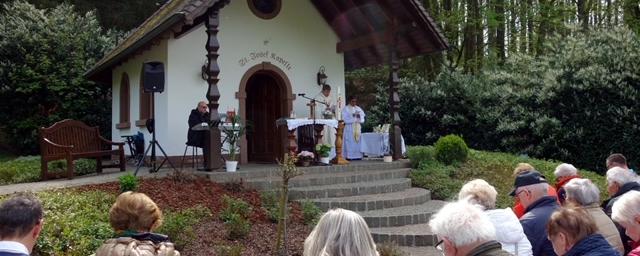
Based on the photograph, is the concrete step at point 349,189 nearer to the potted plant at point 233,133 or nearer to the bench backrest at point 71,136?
the potted plant at point 233,133

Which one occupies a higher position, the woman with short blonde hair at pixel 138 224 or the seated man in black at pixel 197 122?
the seated man in black at pixel 197 122

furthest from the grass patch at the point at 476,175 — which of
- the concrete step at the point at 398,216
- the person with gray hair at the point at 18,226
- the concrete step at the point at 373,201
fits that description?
the person with gray hair at the point at 18,226

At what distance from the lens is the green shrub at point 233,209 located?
8.30 metres

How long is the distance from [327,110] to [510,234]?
387 inches

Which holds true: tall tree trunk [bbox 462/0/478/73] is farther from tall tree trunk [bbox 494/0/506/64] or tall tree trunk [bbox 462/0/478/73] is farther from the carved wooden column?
the carved wooden column

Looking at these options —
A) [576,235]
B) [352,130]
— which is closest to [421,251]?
[576,235]

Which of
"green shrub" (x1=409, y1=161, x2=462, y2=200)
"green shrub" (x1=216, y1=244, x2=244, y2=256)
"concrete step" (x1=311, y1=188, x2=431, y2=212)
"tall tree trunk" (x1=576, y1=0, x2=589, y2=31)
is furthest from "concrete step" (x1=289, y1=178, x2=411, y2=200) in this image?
"tall tree trunk" (x1=576, y1=0, x2=589, y2=31)

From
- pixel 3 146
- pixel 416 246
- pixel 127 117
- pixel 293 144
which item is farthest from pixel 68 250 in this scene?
pixel 3 146

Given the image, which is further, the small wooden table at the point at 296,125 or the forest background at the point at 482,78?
the forest background at the point at 482,78

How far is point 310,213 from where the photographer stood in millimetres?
8773

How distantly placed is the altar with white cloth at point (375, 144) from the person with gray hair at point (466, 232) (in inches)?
→ 427

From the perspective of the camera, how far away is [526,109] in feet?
52.2

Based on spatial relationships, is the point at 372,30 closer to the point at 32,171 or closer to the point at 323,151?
the point at 323,151

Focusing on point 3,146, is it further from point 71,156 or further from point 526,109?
point 526,109
